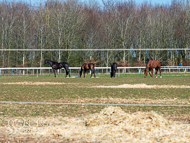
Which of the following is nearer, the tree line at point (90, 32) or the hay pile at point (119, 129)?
the hay pile at point (119, 129)

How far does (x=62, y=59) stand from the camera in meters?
53.9

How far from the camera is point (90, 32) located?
197 feet

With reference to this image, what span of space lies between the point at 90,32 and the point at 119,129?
54.1m

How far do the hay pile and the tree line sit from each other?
4487cm

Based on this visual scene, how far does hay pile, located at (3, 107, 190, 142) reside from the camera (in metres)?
5.94

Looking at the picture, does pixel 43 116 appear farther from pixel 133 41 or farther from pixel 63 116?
pixel 133 41

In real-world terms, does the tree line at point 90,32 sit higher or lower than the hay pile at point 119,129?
higher

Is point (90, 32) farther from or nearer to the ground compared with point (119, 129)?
farther from the ground

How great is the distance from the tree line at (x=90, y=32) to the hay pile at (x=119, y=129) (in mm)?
44872

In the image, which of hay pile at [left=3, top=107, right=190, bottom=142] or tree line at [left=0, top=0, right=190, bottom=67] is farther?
tree line at [left=0, top=0, right=190, bottom=67]

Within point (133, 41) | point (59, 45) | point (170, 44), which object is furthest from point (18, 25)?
point (170, 44)

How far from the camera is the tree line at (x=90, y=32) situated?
5394 cm

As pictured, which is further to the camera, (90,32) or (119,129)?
(90,32)

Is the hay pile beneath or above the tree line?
beneath
